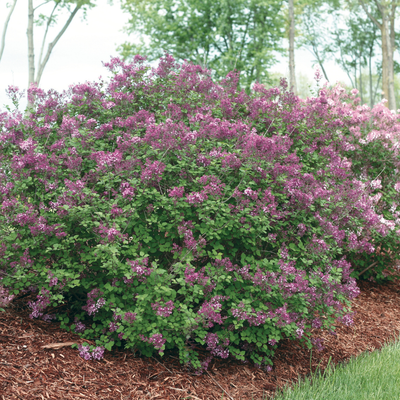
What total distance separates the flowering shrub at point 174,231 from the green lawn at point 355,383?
0.36 m

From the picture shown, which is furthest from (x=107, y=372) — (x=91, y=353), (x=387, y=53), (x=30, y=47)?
(x=387, y=53)

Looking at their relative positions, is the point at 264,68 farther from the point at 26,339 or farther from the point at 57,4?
the point at 26,339

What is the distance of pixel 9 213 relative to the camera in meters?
3.76

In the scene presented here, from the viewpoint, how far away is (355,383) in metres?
3.75

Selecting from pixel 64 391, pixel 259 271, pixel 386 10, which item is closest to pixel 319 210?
pixel 259 271

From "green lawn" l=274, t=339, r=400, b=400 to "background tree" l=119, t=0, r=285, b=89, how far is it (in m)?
18.0

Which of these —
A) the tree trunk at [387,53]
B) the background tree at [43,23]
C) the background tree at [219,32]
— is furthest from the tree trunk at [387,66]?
the background tree at [43,23]

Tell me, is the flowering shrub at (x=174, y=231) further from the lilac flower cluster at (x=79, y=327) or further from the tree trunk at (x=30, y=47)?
the tree trunk at (x=30, y=47)

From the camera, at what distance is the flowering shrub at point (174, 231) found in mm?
3357

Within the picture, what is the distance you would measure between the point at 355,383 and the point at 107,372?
2167 mm

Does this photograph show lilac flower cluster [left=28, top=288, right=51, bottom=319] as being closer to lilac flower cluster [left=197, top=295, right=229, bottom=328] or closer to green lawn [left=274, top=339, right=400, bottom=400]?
lilac flower cluster [left=197, top=295, right=229, bottom=328]

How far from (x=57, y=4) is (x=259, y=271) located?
18960 millimetres

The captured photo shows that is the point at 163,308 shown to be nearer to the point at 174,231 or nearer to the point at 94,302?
the point at 174,231

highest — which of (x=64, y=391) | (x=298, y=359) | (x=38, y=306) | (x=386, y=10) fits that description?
(x=386, y=10)
